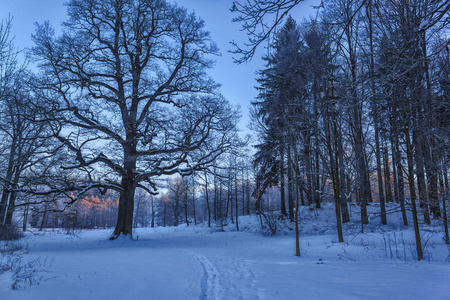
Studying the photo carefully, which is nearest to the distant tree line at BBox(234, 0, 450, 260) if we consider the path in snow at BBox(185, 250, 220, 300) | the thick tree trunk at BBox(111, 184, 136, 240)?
the path in snow at BBox(185, 250, 220, 300)

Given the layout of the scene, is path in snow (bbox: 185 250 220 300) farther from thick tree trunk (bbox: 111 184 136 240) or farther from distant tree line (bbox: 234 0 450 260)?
Result: thick tree trunk (bbox: 111 184 136 240)

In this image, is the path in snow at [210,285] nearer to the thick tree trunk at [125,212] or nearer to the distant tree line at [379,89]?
the distant tree line at [379,89]

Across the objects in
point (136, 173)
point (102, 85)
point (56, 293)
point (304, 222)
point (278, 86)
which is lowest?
point (304, 222)

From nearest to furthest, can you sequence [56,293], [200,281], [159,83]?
[56,293] < [200,281] < [159,83]

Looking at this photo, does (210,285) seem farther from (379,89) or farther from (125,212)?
(125,212)

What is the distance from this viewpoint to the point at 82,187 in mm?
11172

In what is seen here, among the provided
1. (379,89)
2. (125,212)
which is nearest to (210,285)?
(379,89)

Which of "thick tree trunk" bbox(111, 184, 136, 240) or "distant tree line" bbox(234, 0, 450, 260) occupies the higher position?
"distant tree line" bbox(234, 0, 450, 260)

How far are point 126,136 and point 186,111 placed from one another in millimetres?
3676

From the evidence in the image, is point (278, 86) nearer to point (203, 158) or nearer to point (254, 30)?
point (203, 158)

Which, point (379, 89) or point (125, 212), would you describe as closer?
point (379, 89)

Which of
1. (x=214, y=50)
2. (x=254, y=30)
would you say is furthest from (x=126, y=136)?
(x=254, y=30)

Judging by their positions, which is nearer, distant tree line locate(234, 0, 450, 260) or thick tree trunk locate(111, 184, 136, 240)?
distant tree line locate(234, 0, 450, 260)

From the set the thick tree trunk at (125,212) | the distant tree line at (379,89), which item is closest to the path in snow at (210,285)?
the distant tree line at (379,89)
